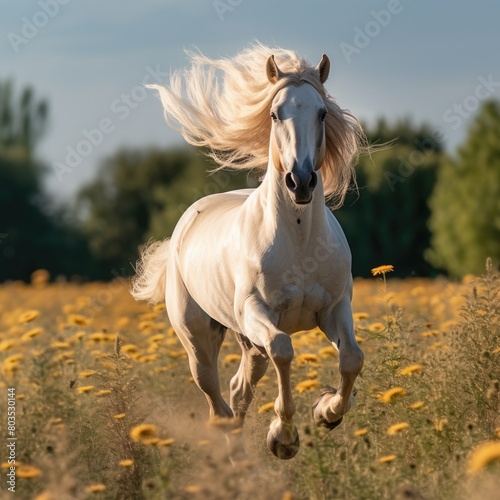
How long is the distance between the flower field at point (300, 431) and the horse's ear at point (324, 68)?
5.33 feet

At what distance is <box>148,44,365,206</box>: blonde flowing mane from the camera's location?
6.66 metres

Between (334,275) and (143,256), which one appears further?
(143,256)

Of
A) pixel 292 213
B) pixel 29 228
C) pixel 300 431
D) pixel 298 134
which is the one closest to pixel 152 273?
pixel 300 431

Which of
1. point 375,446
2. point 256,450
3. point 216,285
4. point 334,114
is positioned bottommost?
point 256,450

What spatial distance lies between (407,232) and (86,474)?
129ft

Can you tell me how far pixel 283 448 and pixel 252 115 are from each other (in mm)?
2194

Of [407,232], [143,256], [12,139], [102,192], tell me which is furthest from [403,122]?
[143,256]

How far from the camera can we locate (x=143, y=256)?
922 centimetres

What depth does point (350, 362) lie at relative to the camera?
6117 millimetres

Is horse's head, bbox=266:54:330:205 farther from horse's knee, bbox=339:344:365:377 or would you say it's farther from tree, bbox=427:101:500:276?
tree, bbox=427:101:500:276

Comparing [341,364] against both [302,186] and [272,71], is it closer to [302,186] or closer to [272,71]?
[302,186]

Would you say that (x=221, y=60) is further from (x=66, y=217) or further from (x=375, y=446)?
(x=66, y=217)

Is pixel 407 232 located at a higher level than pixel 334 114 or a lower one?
lower

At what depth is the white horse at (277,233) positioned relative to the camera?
615cm
